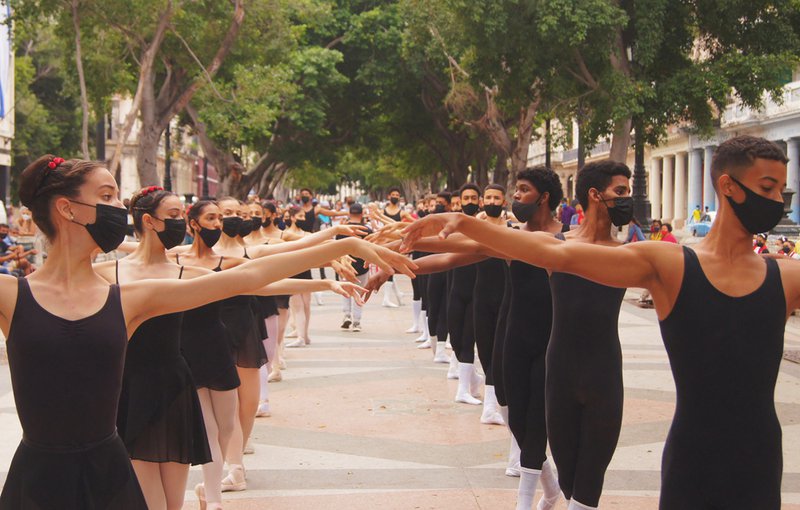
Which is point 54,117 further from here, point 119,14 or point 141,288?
point 141,288

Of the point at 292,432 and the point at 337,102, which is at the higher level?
the point at 337,102

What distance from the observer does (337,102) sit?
143 feet

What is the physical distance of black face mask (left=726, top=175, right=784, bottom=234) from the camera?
12.5ft

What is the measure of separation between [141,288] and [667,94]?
19.2 metres

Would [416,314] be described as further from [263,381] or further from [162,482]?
[162,482]

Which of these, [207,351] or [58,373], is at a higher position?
[58,373]

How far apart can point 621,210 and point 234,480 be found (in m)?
3.42

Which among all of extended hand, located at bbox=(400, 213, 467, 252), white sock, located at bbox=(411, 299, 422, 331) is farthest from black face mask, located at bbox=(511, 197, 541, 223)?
white sock, located at bbox=(411, 299, 422, 331)

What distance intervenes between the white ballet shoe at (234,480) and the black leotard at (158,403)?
6.47ft

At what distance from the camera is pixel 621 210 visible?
5.64 metres

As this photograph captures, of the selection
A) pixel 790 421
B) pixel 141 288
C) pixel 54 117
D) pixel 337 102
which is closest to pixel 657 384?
pixel 790 421

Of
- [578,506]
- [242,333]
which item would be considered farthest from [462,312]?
[578,506]

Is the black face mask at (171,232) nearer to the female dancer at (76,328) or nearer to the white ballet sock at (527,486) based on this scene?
→ the female dancer at (76,328)

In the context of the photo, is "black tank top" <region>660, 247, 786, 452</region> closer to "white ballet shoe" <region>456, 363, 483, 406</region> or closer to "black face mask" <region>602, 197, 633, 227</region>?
"black face mask" <region>602, 197, 633, 227</region>
